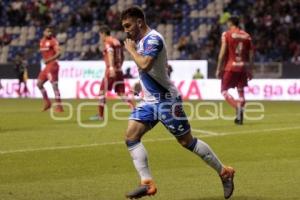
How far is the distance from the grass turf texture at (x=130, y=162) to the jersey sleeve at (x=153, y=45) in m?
1.47

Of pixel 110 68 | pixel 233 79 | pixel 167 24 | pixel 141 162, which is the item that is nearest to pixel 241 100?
pixel 233 79

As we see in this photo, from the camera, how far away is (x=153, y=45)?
26.5 ft

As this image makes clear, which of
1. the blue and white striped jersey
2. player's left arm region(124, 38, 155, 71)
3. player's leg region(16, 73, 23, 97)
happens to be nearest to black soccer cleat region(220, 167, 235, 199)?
the blue and white striped jersey

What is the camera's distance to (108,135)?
15094 millimetres

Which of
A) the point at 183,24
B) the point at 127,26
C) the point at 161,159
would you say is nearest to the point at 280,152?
the point at 161,159

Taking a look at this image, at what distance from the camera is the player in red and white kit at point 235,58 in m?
17.6

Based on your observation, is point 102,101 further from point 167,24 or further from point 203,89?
point 167,24

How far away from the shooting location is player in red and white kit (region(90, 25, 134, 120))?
750 inches

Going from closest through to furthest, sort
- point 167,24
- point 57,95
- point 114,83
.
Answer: point 114,83 < point 57,95 < point 167,24

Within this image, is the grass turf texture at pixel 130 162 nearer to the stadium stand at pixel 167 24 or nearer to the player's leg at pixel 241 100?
the player's leg at pixel 241 100

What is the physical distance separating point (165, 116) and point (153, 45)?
0.76m

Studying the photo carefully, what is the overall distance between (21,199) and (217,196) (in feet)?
6.56

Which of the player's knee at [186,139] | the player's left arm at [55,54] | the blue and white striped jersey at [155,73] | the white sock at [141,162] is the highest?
the blue and white striped jersey at [155,73]

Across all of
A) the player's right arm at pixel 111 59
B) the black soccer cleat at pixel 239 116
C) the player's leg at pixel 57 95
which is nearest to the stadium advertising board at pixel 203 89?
the player's leg at pixel 57 95
